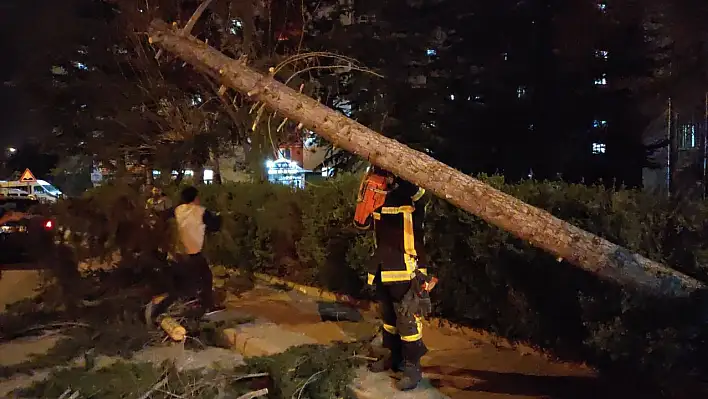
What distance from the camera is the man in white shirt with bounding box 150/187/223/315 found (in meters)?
7.46

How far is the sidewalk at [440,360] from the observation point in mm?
5539

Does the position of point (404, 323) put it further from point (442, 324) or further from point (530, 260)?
point (442, 324)

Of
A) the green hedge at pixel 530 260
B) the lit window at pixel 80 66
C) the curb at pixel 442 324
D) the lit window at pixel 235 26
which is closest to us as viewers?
the green hedge at pixel 530 260

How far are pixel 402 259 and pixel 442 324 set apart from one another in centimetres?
288

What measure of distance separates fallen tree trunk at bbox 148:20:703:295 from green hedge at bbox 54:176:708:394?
0.34m

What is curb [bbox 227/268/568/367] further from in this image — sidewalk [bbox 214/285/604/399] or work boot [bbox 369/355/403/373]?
work boot [bbox 369/355/403/373]

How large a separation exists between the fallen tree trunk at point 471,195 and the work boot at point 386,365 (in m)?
1.45

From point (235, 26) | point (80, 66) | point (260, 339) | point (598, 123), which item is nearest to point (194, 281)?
point (260, 339)

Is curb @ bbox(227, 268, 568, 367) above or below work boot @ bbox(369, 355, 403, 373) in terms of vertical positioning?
below

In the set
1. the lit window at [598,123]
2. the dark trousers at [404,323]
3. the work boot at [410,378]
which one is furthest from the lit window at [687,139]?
the work boot at [410,378]

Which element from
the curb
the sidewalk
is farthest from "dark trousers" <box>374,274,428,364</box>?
the curb

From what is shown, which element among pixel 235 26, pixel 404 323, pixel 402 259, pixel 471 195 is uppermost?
pixel 235 26

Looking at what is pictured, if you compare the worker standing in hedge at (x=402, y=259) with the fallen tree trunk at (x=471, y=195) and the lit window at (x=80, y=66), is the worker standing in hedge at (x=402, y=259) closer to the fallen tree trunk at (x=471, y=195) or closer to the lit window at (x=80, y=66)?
the fallen tree trunk at (x=471, y=195)

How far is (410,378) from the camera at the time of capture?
16.6 ft
